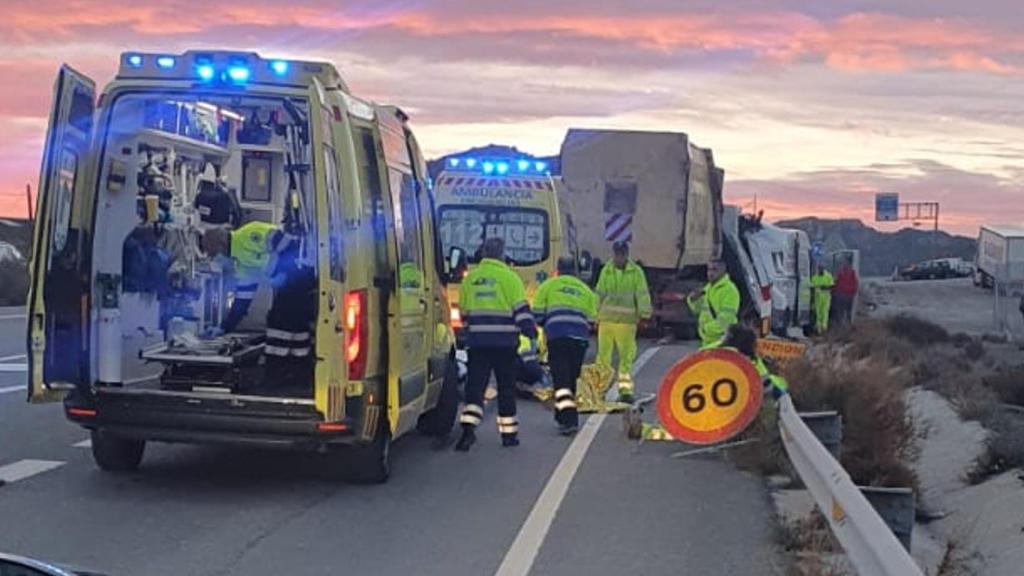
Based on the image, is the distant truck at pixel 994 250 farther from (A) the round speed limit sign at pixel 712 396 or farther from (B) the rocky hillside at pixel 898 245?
(B) the rocky hillside at pixel 898 245

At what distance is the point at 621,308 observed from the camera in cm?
1515

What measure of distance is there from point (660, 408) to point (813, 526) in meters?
2.43

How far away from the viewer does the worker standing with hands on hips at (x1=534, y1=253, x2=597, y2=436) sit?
505 inches

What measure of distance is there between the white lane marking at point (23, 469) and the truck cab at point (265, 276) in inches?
18.6

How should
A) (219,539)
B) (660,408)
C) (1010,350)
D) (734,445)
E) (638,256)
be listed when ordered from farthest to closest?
(1010,350)
(638,256)
(734,445)
(660,408)
(219,539)

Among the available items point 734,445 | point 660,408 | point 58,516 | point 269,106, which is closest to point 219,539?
point 58,516

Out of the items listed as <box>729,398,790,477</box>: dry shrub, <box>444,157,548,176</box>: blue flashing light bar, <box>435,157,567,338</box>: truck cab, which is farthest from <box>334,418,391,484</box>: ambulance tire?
<box>444,157,548,176</box>: blue flashing light bar

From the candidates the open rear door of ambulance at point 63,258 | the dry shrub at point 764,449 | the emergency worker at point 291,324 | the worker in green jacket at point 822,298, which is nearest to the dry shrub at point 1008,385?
the dry shrub at point 764,449

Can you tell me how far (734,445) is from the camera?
1141cm

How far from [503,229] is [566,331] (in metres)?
6.10

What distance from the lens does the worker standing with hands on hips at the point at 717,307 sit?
13680 mm

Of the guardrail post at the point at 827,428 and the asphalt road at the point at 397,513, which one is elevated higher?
the guardrail post at the point at 827,428

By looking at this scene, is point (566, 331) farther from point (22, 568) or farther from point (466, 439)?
point (22, 568)

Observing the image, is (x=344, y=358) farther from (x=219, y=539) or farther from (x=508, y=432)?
(x=508, y=432)
